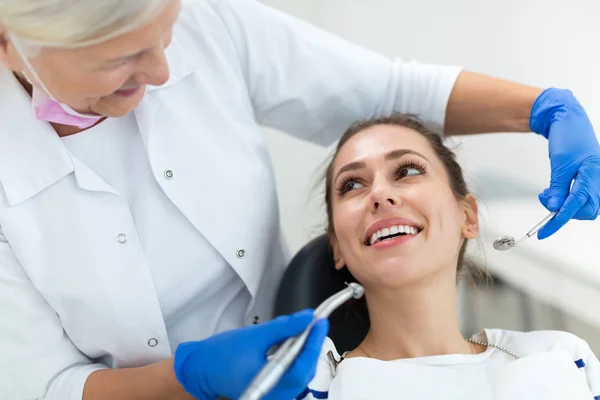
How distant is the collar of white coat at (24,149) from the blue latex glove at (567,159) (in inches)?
37.3

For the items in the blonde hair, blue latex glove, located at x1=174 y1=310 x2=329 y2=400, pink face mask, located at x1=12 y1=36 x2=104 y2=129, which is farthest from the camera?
pink face mask, located at x1=12 y1=36 x2=104 y2=129

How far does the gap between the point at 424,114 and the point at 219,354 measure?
0.81 m

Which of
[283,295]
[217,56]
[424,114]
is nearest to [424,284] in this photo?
[283,295]

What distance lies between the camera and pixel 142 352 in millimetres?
1298

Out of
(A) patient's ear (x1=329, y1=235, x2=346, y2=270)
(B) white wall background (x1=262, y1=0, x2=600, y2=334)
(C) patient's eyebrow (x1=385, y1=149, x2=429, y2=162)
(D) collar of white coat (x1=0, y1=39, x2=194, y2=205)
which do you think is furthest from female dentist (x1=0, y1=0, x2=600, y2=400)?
(B) white wall background (x1=262, y1=0, x2=600, y2=334)

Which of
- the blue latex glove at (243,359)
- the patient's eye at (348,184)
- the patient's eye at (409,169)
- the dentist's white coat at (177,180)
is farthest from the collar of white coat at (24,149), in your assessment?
Result: the patient's eye at (409,169)

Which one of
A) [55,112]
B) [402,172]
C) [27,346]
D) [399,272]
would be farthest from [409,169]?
[27,346]

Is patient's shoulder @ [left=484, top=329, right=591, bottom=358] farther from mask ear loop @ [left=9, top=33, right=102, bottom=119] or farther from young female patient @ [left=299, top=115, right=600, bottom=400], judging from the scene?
mask ear loop @ [left=9, top=33, right=102, bottom=119]

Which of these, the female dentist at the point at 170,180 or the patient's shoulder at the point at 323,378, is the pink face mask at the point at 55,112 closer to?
the female dentist at the point at 170,180

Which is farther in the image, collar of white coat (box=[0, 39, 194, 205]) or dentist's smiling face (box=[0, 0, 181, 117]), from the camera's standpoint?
collar of white coat (box=[0, 39, 194, 205])

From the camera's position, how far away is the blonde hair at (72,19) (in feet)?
2.85

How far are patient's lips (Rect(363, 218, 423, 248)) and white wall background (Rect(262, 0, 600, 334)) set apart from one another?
0.62m

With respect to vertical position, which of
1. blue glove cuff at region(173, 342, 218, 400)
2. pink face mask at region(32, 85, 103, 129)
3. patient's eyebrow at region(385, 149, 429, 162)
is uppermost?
pink face mask at region(32, 85, 103, 129)

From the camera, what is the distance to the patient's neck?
1.30 meters
